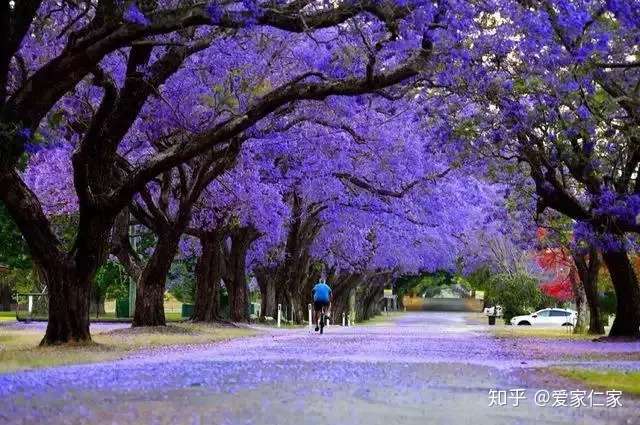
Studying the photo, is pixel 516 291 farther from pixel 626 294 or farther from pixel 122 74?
pixel 122 74

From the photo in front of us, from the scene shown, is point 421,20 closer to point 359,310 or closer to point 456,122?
point 456,122

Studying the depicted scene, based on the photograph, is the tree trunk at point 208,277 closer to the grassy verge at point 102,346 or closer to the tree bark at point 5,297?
the grassy verge at point 102,346

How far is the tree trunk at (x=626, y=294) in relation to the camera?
1093 inches

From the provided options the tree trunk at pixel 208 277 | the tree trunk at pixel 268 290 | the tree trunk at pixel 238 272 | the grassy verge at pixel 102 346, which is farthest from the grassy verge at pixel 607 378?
the tree trunk at pixel 268 290

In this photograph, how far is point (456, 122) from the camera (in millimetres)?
23109

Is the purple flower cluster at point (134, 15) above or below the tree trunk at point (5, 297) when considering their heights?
above

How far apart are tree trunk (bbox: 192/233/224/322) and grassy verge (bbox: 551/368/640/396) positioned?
20.5 meters

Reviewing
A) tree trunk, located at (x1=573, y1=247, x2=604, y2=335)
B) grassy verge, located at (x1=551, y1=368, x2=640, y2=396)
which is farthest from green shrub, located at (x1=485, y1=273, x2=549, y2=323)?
grassy verge, located at (x1=551, y1=368, x2=640, y2=396)

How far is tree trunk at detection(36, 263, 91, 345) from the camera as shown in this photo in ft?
63.9

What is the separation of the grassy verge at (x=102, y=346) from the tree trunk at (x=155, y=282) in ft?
2.04

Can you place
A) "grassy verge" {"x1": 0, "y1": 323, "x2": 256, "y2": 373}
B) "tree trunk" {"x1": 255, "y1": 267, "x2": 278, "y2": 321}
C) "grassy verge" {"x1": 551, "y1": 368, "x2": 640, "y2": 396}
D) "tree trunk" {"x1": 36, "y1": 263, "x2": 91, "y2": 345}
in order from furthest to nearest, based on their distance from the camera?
1. "tree trunk" {"x1": 255, "y1": 267, "x2": 278, "y2": 321}
2. "tree trunk" {"x1": 36, "y1": 263, "x2": 91, "y2": 345}
3. "grassy verge" {"x1": 0, "y1": 323, "x2": 256, "y2": 373}
4. "grassy verge" {"x1": 551, "y1": 368, "x2": 640, "y2": 396}

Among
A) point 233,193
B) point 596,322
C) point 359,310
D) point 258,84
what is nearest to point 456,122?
point 258,84

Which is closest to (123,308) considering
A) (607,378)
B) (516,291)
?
(516,291)

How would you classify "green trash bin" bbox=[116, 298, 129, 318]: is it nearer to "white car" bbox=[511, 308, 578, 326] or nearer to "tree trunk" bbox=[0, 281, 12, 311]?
"tree trunk" bbox=[0, 281, 12, 311]
